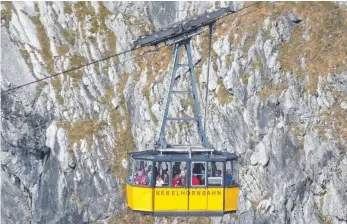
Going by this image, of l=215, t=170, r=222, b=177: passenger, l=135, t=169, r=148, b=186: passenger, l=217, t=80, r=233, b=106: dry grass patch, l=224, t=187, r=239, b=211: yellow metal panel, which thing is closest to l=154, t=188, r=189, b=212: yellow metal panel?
l=135, t=169, r=148, b=186: passenger

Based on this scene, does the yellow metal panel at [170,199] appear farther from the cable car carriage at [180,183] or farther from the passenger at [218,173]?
the passenger at [218,173]

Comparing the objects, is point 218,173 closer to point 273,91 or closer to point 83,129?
point 273,91

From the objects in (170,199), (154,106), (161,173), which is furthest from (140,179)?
(154,106)

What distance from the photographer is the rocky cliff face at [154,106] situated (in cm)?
6488

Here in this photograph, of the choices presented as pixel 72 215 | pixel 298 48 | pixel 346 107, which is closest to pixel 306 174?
pixel 346 107

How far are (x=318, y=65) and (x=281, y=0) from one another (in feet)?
25.4

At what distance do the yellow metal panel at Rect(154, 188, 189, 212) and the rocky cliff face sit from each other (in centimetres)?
2328

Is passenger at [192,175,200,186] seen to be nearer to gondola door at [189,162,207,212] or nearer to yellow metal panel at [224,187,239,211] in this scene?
gondola door at [189,162,207,212]

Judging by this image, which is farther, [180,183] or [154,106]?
[154,106]

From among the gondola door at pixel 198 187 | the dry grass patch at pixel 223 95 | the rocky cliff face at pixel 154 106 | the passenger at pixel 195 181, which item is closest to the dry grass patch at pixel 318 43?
the rocky cliff face at pixel 154 106

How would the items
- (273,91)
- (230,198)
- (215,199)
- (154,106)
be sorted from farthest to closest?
(154,106), (273,91), (230,198), (215,199)

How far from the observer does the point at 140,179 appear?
4169 centimetres

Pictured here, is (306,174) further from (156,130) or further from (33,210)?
(33,210)

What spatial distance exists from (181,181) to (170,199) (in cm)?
98
